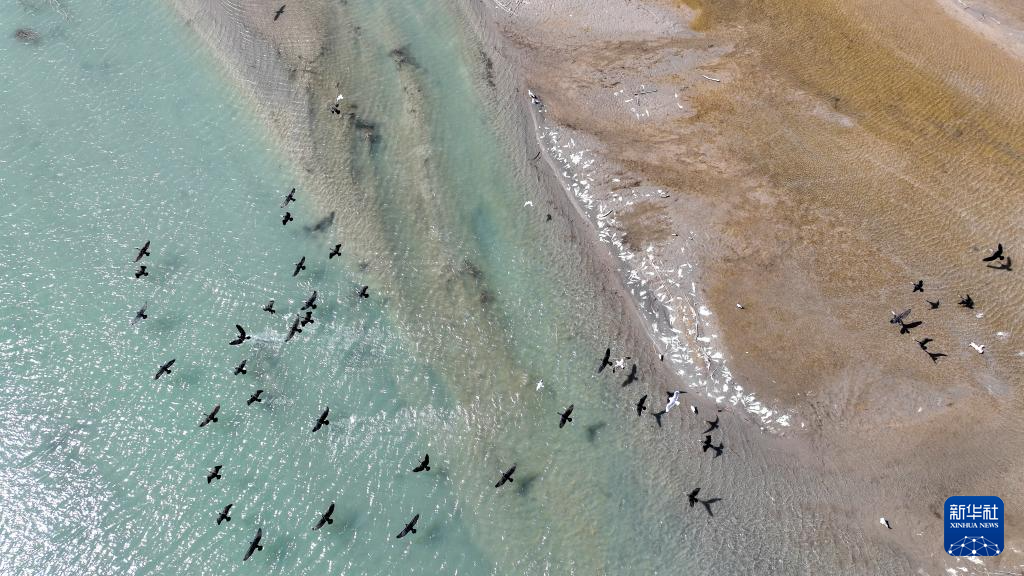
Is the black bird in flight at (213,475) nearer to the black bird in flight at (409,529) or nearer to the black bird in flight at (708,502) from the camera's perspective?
the black bird in flight at (409,529)

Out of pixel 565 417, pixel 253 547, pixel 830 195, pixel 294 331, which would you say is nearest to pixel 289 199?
pixel 294 331

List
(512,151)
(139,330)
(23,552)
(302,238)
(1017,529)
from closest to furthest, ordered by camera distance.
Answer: (1017,529) → (23,552) → (139,330) → (302,238) → (512,151)

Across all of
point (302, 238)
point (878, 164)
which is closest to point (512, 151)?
point (302, 238)

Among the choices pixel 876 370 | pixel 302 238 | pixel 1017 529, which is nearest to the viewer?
pixel 1017 529

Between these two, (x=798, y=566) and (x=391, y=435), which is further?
(x=391, y=435)

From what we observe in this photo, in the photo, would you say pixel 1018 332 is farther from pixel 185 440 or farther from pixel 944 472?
pixel 185 440

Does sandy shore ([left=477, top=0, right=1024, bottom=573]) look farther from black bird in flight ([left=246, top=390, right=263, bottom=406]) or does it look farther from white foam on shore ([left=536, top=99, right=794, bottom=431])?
black bird in flight ([left=246, top=390, right=263, bottom=406])

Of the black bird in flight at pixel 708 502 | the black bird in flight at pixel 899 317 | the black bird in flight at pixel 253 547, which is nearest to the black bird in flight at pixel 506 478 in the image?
the black bird in flight at pixel 708 502

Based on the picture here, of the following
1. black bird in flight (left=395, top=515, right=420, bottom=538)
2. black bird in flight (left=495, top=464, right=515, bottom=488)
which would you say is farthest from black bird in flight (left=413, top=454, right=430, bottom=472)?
black bird in flight (left=495, top=464, right=515, bottom=488)
